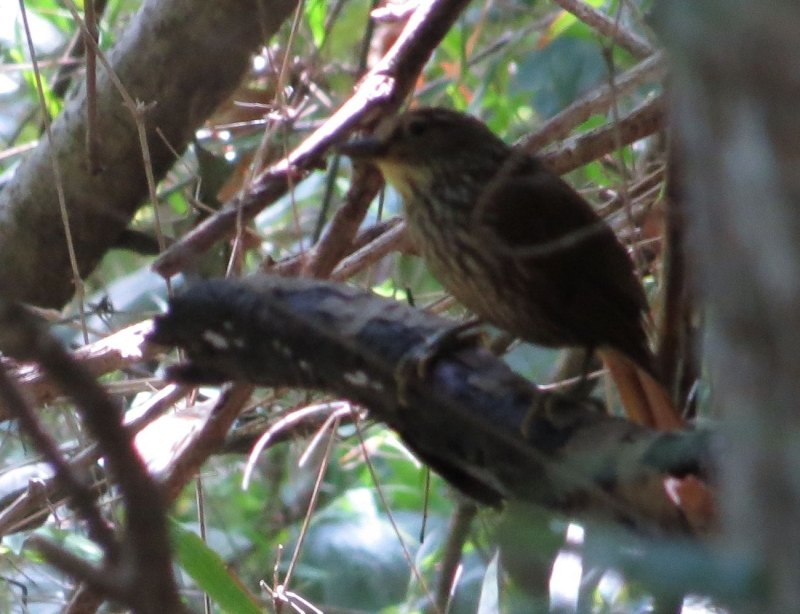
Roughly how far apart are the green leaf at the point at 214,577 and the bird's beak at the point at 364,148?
63cm

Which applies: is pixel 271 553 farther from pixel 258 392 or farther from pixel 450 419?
pixel 450 419

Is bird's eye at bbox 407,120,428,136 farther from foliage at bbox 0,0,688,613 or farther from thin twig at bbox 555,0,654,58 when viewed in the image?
thin twig at bbox 555,0,654,58

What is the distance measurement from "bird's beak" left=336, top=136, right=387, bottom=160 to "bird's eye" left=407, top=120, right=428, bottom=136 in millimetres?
60

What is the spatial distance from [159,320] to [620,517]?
722 millimetres

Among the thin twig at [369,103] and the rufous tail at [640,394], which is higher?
the thin twig at [369,103]

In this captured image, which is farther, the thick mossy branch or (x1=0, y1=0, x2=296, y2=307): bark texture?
(x1=0, y1=0, x2=296, y2=307): bark texture

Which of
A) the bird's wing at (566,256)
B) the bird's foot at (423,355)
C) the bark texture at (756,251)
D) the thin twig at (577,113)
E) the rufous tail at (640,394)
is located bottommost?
the rufous tail at (640,394)

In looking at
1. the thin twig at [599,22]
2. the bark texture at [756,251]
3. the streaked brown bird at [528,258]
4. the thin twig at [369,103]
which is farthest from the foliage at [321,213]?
the bark texture at [756,251]

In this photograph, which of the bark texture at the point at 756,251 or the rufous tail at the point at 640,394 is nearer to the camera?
the bark texture at the point at 756,251

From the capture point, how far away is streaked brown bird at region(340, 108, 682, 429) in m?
1.70

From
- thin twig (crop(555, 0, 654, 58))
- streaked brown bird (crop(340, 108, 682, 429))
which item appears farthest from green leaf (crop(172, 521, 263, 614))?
thin twig (crop(555, 0, 654, 58))

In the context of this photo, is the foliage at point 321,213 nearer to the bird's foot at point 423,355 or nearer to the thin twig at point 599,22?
the thin twig at point 599,22

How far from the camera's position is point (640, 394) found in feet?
5.76

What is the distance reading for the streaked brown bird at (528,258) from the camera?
170cm
